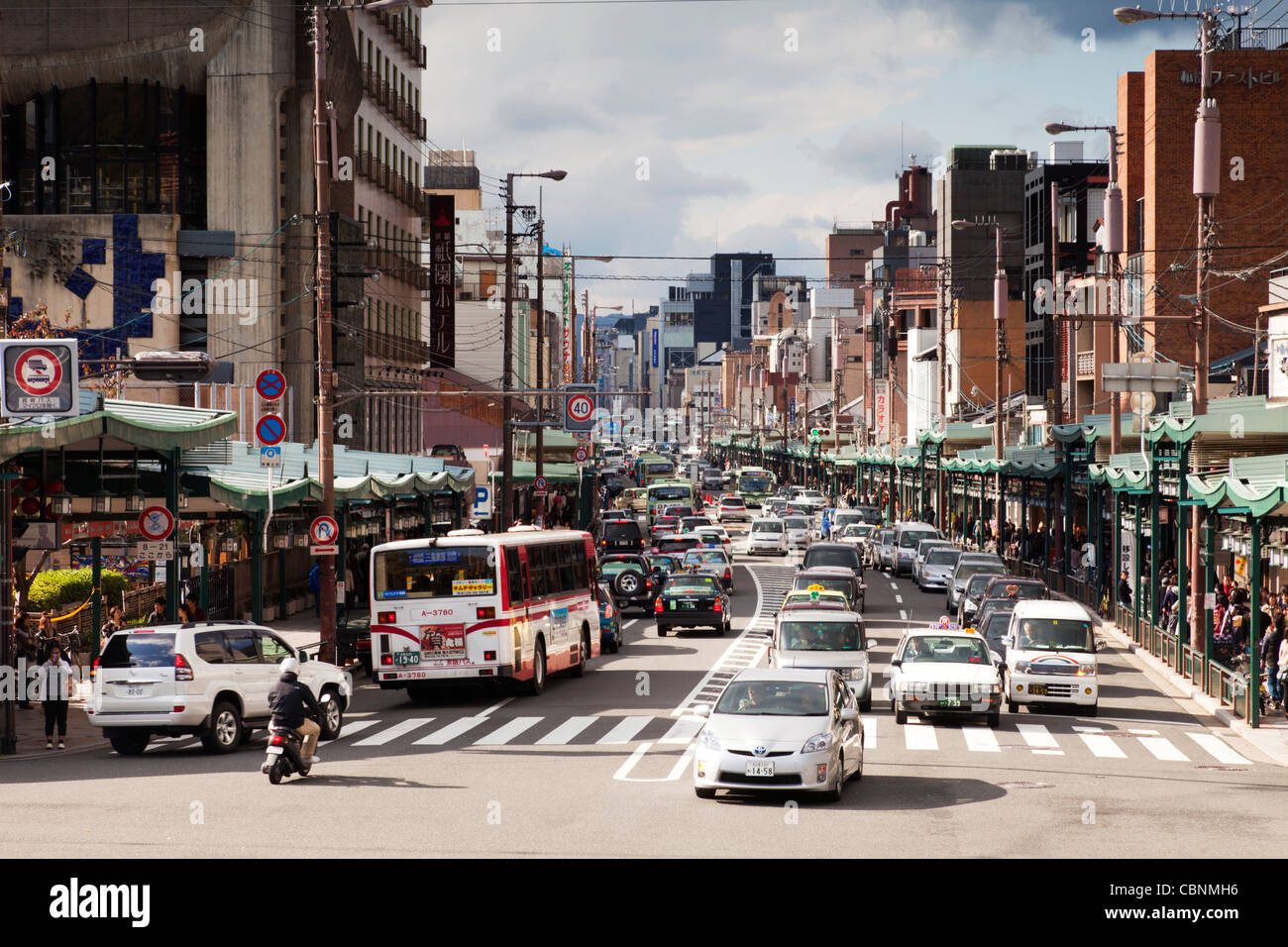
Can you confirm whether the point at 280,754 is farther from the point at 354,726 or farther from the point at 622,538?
the point at 622,538

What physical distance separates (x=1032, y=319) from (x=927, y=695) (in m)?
86.1

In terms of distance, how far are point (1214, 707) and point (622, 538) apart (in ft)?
128

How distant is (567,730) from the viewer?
84.1 feet

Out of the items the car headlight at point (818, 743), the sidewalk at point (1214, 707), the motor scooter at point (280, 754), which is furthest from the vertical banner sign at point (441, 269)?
the car headlight at point (818, 743)

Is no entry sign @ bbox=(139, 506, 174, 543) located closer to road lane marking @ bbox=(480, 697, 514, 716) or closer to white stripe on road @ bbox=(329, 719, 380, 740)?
white stripe on road @ bbox=(329, 719, 380, 740)

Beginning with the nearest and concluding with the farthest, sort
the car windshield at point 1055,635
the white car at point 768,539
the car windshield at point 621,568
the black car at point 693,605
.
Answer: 1. the car windshield at point 1055,635
2. the black car at point 693,605
3. the car windshield at point 621,568
4. the white car at point 768,539

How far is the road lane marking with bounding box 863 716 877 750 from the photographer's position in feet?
80.3

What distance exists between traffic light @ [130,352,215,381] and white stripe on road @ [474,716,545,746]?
1003cm

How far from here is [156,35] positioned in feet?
183

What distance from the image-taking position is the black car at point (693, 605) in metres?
43.7

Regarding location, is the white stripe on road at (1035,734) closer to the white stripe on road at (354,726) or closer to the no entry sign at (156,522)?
the white stripe on road at (354,726)

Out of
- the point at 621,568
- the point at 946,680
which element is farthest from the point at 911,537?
the point at 946,680

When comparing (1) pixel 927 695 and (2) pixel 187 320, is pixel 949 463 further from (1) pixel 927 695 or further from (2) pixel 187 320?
(1) pixel 927 695

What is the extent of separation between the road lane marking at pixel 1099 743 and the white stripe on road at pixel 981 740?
55.6 inches
